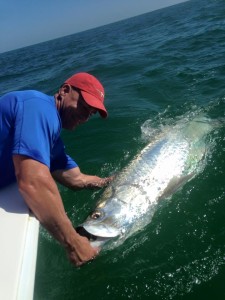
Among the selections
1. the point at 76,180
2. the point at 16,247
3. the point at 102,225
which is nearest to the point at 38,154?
the point at 16,247

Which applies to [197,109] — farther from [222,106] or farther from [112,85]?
[112,85]

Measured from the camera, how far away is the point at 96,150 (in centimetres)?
669

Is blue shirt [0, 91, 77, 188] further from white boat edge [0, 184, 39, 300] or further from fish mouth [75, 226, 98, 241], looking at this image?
fish mouth [75, 226, 98, 241]

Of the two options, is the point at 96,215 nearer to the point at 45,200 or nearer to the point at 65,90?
the point at 45,200

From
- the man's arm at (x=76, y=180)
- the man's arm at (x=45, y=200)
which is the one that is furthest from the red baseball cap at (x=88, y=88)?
the man's arm at (x=76, y=180)

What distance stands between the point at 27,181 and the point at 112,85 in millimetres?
8617

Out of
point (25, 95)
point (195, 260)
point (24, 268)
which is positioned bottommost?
Result: point (195, 260)

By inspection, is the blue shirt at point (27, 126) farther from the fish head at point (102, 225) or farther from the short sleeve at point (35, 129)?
the fish head at point (102, 225)

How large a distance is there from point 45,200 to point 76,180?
1787 mm

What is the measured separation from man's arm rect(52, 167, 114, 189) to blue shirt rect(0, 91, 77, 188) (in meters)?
1.20

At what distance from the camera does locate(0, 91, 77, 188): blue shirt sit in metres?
2.85

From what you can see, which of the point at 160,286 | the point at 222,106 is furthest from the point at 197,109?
the point at 160,286

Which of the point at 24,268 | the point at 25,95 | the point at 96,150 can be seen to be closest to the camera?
the point at 24,268

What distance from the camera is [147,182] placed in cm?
441
